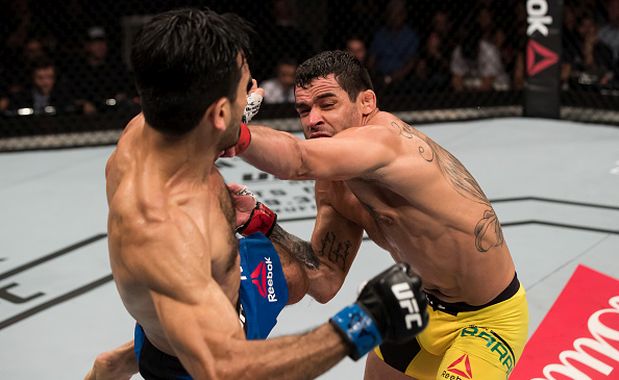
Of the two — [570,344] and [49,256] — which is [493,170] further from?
[49,256]

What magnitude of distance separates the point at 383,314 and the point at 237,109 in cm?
49

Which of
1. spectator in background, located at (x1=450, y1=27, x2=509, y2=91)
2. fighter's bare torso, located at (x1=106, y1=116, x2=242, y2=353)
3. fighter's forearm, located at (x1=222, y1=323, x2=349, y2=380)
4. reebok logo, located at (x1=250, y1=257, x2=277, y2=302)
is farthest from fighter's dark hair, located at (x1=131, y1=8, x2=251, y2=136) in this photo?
spectator in background, located at (x1=450, y1=27, x2=509, y2=91)

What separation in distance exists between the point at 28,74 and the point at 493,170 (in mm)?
3039

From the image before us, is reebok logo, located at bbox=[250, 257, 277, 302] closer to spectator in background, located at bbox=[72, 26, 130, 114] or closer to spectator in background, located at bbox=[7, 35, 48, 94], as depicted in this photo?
spectator in background, located at bbox=[72, 26, 130, 114]

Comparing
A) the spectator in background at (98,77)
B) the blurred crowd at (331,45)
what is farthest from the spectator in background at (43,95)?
the spectator in background at (98,77)

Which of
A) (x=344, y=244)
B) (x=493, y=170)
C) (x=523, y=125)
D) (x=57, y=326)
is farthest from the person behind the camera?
(x=523, y=125)

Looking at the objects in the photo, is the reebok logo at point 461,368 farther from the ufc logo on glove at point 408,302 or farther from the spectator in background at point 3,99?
the spectator in background at point 3,99

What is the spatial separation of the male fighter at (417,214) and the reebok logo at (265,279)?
234 mm

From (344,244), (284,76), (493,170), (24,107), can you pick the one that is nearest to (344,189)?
(344,244)

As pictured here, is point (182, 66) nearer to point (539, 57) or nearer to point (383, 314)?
point (383, 314)

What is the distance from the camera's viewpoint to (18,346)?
10.1ft

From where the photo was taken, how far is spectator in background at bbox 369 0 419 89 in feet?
20.0

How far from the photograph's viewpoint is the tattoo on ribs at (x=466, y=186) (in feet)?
7.22

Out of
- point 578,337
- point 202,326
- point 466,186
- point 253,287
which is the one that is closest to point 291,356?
point 202,326
